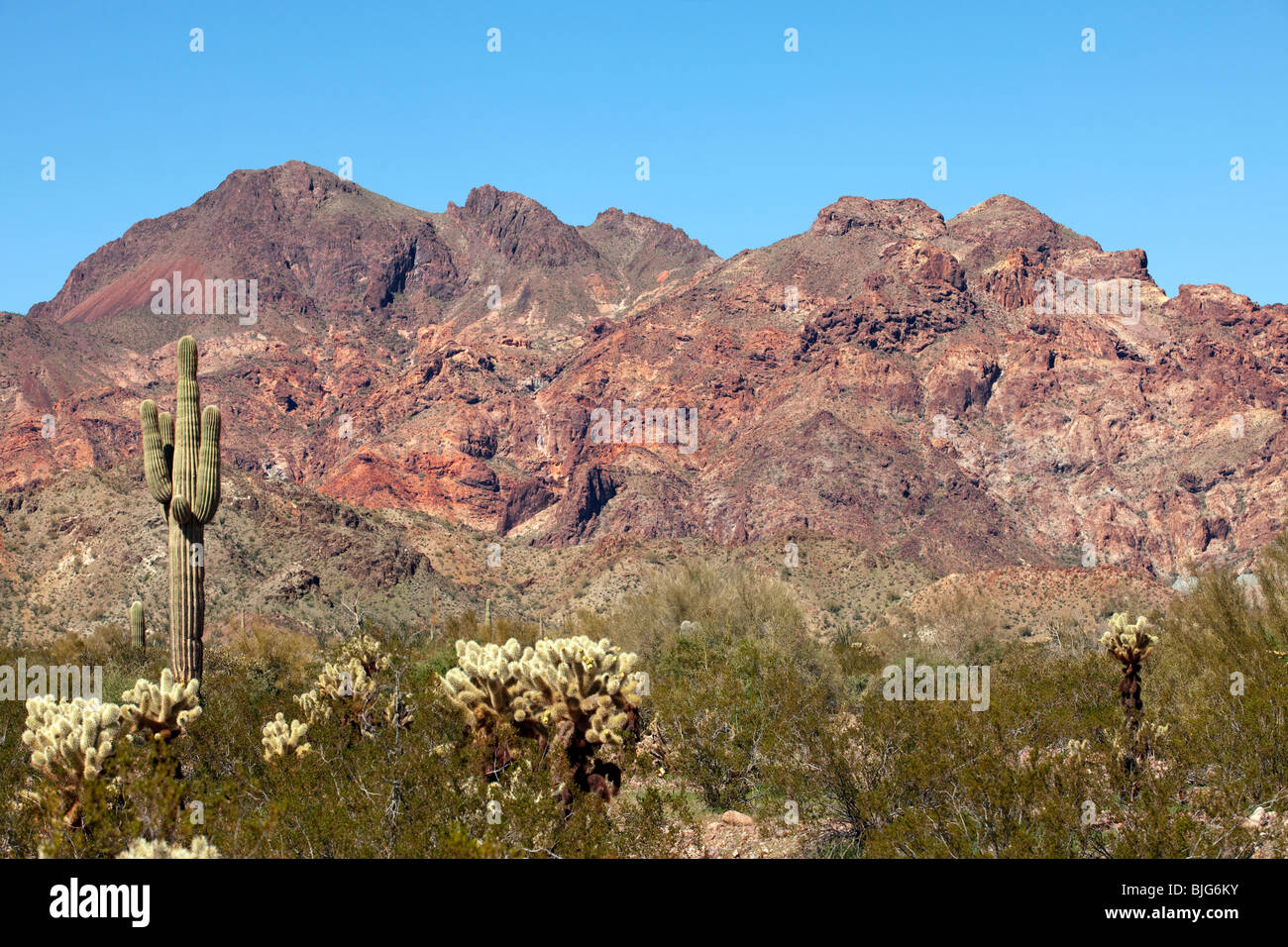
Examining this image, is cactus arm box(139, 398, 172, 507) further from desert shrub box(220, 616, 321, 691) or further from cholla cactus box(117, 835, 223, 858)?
cholla cactus box(117, 835, 223, 858)

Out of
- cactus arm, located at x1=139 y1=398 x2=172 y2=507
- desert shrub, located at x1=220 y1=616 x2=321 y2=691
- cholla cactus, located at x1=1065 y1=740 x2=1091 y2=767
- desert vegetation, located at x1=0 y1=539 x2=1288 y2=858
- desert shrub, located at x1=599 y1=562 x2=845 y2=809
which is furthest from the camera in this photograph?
desert shrub, located at x1=220 y1=616 x2=321 y2=691

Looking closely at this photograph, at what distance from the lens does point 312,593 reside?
63344 millimetres

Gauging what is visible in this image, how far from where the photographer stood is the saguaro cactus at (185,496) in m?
18.6

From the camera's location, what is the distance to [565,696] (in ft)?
40.2

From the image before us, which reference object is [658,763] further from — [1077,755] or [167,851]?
[167,851]

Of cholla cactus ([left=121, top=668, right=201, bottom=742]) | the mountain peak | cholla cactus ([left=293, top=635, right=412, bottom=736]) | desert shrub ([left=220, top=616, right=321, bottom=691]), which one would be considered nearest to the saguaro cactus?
cholla cactus ([left=293, top=635, right=412, bottom=736])

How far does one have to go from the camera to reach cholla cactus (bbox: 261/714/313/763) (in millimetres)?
15750

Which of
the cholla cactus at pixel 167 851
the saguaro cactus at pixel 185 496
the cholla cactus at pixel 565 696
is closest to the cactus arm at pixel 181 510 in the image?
the saguaro cactus at pixel 185 496

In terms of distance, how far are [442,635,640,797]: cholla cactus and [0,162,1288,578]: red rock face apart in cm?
10404

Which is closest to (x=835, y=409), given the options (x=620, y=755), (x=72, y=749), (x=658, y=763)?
(x=658, y=763)

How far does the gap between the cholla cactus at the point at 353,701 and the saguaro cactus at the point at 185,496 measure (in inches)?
81.4

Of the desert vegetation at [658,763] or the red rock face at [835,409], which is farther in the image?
the red rock face at [835,409]

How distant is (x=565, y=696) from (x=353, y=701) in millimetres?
7131

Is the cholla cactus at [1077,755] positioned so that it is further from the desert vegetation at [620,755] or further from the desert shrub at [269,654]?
the desert shrub at [269,654]
